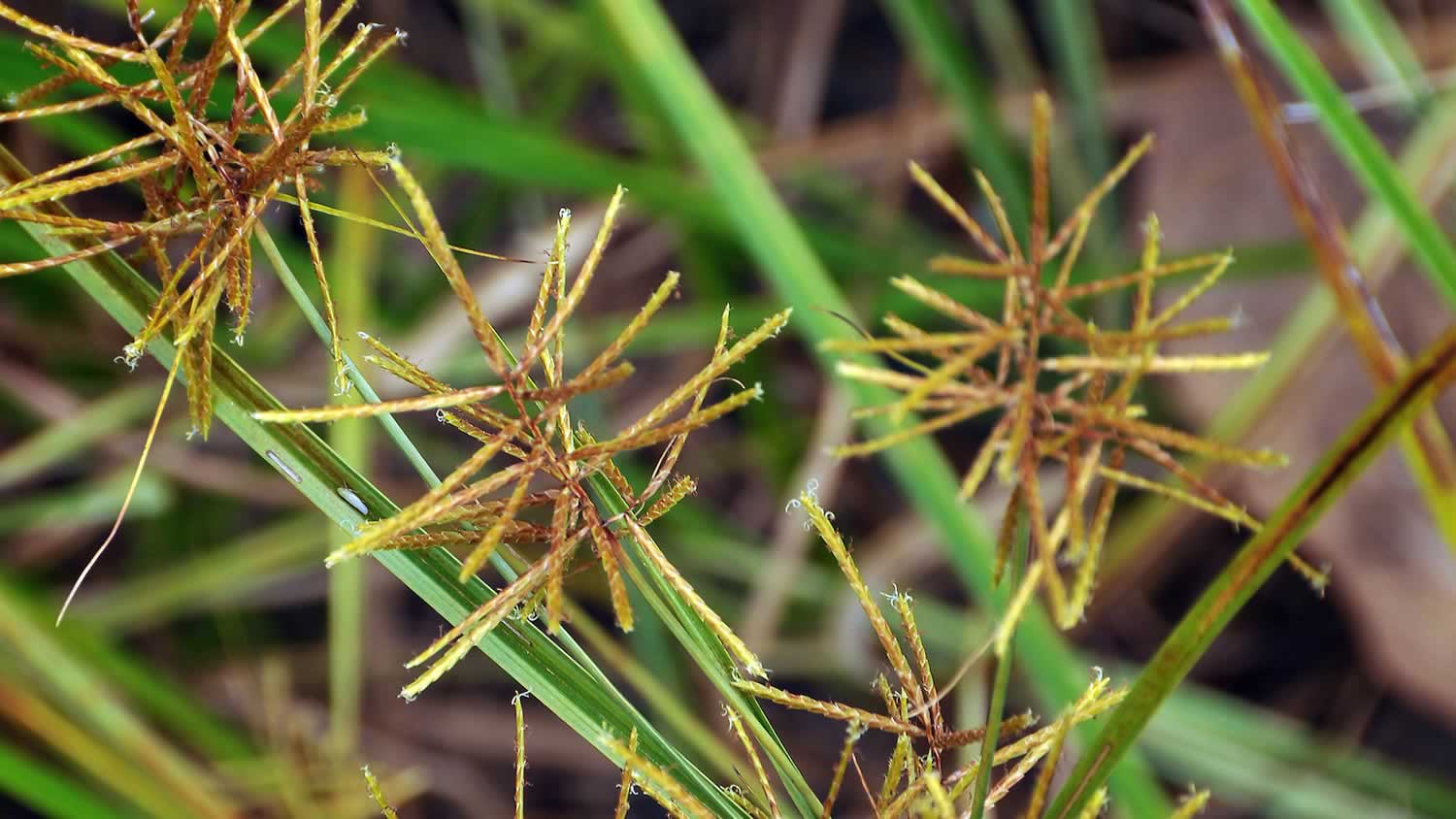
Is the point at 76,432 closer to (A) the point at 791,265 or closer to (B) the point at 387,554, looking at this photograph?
(A) the point at 791,265

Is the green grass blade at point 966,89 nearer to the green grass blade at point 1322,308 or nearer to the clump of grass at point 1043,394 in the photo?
the green grass blade at point 1322,308

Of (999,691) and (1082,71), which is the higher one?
(1082,71)

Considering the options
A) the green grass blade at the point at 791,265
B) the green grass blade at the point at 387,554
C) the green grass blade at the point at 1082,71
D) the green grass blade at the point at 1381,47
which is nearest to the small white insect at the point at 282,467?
the green grass blade at the point at 387,554

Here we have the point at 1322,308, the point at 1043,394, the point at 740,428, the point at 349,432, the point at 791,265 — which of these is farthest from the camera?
the point at 740,428

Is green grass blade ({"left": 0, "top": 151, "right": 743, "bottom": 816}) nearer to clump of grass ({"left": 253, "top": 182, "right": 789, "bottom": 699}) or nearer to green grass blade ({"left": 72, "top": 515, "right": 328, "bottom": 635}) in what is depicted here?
clump of grass ({"left": 253, "top": 182, "right": 789, "bottom": 699})

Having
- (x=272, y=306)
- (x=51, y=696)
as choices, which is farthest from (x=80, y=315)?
(x=51, y=696)

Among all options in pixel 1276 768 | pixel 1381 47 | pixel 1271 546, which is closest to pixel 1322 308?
pixel 1381 47

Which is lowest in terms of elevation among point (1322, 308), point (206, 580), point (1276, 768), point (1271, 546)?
point (1276, 768)

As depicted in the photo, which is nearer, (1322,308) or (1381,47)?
(1381,47)
